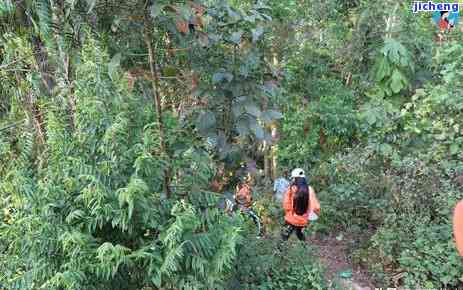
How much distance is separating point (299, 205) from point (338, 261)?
91cm

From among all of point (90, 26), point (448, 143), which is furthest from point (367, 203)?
point (90, 26)

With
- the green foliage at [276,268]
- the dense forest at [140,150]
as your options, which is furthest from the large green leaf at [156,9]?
the green foliage at [276,268]

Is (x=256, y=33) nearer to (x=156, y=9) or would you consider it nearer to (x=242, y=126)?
(x=242, y=126)

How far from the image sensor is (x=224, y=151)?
10.1 feet

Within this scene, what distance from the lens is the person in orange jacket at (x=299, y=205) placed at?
18.2 ft

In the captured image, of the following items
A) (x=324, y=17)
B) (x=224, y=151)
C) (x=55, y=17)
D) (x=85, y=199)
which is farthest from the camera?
(x=324, y=17)

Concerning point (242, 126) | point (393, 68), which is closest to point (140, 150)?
point (242, 126)

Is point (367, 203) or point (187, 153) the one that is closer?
point (187, 153)

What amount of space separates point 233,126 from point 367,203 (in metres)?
3.70

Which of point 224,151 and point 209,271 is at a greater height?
point 224,151

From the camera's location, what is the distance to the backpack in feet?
18.1

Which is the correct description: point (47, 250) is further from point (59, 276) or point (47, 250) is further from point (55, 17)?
point (55, 17)
